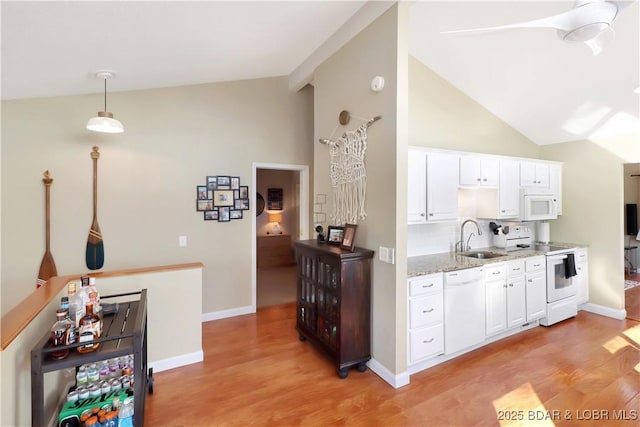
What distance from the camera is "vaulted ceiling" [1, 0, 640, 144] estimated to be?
6.23ft

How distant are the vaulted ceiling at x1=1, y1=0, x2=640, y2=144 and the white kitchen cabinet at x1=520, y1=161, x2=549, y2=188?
0.59 m

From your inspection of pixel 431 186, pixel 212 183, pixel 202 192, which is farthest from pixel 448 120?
pixel 202 192

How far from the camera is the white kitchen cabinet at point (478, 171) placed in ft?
10.9

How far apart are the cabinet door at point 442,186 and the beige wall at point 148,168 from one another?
6.59 ft

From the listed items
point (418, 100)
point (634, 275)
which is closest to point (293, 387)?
point (418, 100)

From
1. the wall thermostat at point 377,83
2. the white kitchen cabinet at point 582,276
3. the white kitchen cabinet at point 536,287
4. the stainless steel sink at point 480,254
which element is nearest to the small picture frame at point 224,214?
the wall thermostat at point 377,83

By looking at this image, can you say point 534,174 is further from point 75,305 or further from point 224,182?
point 75,305

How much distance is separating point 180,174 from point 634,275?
8.55 m

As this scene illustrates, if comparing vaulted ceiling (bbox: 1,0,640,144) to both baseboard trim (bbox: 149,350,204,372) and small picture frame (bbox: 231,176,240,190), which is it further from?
baseboard trim (bbox: 149,350,204,372)

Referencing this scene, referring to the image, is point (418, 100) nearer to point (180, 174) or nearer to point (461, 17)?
point (461, 17)

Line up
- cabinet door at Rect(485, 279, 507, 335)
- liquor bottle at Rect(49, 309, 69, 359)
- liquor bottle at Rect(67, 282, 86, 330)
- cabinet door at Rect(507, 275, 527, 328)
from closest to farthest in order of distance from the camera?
liquor bottle at Rect(49, 309, 69, 359), liquor bottle at Rect(67, 282, 86, 330), cabinet door at Rect(485, 279, 507, 335), cabinet door at Rect(507, 275, 527, 328)

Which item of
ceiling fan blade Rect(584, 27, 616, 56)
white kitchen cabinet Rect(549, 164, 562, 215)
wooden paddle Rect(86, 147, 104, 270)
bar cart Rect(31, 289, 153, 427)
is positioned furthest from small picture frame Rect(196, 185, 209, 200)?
white kitchen cabinet Rect(549, 164, 562, 215)

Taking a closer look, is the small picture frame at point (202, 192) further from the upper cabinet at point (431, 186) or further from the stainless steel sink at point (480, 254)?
the stainless steel sink at point (480, 254)

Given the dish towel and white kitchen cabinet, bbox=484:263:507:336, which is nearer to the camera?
white kitchen cabinet, bbox=484:263:507:336
